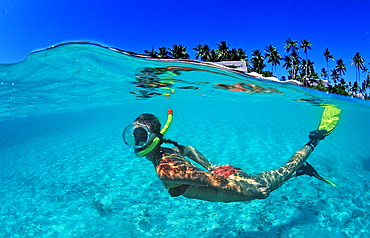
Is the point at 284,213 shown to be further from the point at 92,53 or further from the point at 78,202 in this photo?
the point at 92,53

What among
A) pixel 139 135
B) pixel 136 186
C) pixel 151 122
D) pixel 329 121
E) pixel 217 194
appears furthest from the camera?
pixel 136 186

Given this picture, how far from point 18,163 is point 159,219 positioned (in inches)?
458

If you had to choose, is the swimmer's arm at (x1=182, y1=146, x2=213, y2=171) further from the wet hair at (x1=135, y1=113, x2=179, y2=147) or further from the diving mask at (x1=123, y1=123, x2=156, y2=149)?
the diving mask at (x1=123, y1=123, x2=156, y2=149)

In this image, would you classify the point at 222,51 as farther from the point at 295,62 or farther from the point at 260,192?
the point at 260,192

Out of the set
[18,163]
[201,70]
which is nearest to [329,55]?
[201,70]

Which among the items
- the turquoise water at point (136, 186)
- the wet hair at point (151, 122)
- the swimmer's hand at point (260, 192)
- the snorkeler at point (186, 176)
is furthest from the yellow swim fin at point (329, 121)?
the wet hair at point (151, 122)

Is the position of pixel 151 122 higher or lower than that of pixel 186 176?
higher

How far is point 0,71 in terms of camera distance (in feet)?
35.3

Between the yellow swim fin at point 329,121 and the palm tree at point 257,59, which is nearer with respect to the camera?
the yellow swim fin at point 329,121

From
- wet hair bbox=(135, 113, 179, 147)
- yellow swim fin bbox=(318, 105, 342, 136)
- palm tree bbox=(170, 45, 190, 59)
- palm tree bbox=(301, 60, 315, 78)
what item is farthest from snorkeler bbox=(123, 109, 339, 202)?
palm tree bbox=(301, 60, 315, 78)

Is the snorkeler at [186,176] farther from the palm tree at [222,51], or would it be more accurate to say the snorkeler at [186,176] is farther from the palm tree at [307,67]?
→ the palm tree at [307,67]

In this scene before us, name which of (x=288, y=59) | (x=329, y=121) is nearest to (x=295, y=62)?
(x=288, y=59)

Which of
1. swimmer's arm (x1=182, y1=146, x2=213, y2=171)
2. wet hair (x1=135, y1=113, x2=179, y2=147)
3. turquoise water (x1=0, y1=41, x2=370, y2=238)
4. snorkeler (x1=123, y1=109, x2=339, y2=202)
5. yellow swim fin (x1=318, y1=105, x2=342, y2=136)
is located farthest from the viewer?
yellow swim fin (x1=318, y1=105, x2=342, y2=136)

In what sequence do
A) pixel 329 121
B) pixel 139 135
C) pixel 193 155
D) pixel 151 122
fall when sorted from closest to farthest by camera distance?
pixel 139 135
pixel 151 122
pixel 193 155
pixel 329 121
